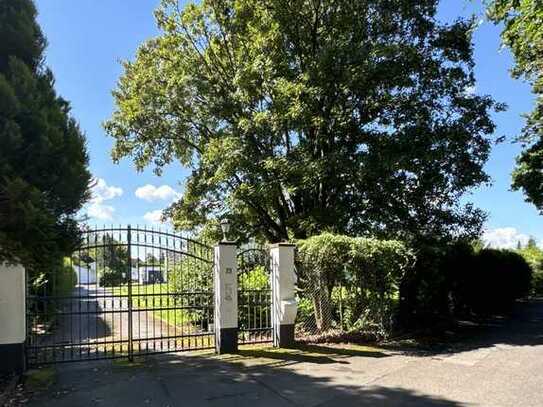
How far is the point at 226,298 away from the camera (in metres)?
9.34

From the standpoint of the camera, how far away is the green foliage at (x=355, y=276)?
10.0 metres

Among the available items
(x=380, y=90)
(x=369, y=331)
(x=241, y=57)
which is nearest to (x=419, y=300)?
(x=369, y=331)

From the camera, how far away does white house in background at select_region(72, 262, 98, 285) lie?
865 cm

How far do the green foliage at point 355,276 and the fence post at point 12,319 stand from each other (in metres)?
5.74

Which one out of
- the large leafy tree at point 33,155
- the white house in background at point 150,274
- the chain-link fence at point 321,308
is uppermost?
the large leafy tree at point 33,155

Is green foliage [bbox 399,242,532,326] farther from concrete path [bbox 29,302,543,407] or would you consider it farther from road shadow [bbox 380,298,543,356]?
concrete path [bbox 29,302,543,407]

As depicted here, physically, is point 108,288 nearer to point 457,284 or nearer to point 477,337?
point 477,337

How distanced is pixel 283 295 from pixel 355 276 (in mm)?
1645

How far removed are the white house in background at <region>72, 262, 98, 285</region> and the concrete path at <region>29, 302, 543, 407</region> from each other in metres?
1.51

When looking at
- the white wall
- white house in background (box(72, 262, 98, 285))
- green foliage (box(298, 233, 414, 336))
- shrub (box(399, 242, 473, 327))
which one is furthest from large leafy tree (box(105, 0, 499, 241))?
the white wall

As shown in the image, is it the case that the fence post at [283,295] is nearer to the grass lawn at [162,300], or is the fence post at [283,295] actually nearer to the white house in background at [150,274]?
the grass lawn at [162,300]

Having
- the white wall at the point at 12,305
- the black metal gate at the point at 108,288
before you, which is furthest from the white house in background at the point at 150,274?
the white wall at the point at 12,305

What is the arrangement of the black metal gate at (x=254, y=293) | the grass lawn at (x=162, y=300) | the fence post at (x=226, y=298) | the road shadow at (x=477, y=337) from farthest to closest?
the black metal gate at (x=254, y=293) → the road shadow at (x=477, y=337) → the fence post at (x=226, y=298) → the grass lawn at (x=162, y=300)

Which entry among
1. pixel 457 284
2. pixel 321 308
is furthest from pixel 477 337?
pixel 321 308
